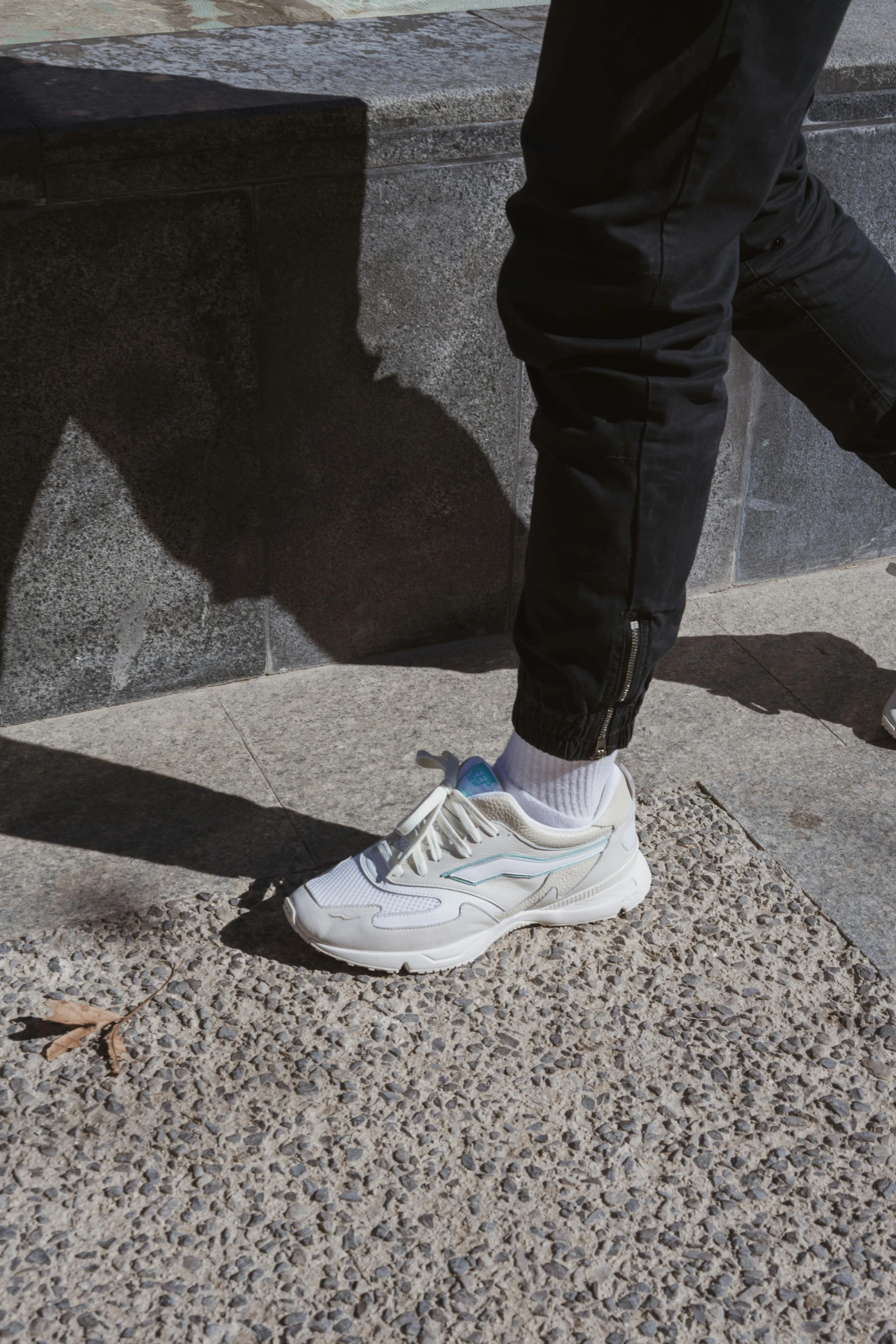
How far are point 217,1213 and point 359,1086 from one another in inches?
10.7

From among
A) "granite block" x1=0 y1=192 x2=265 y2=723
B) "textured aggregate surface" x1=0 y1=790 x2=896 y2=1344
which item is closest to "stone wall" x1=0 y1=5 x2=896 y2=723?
"granite block" x1=0 y1=192 x2=265 y2=723

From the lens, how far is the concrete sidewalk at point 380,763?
2.26 meters

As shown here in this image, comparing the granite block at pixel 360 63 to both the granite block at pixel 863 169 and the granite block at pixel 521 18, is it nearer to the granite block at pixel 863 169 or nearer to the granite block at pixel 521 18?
the granite block at pixel 521 18

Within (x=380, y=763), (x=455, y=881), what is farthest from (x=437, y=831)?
(x=380, y=763)

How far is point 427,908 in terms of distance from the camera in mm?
2041

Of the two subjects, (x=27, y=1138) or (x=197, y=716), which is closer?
(x=27, y=1138)

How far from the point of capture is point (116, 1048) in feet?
6.17

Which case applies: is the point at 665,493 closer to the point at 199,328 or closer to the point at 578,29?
the point at 578,29

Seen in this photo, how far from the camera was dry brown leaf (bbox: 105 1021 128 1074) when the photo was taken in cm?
186

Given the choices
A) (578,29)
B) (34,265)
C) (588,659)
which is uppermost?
(578,29)

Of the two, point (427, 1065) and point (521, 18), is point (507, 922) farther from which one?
point (521, 18)

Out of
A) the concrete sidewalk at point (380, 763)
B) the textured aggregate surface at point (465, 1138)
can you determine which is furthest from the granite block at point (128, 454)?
the textured aggregate surface at point (465, 1138)

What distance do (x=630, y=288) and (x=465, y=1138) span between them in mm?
1122

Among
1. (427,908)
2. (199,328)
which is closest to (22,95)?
(199,328)
